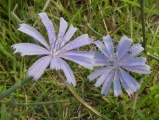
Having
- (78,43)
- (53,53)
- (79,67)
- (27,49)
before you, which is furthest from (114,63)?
(79,67)

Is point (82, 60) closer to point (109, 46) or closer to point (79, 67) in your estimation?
point (109, 46)

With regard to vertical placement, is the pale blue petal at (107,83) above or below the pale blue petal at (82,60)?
above

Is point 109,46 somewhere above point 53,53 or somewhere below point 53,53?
above

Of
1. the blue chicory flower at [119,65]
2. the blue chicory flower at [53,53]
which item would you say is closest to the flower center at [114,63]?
the blue chicory flower at [119,65]

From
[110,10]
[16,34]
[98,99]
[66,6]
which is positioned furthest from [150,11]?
[16,34]

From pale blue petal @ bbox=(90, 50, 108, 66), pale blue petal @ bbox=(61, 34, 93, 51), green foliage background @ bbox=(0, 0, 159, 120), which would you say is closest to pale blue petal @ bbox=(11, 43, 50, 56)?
pale blue petal @ bbox=(61, 34, 93, 51)

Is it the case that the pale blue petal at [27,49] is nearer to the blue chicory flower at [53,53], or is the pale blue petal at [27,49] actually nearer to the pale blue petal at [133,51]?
the blue chicory flower at [53,53]

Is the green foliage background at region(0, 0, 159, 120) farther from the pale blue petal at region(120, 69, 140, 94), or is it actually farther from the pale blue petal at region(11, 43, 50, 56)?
the pale blue petal at region(11, 43, 50, 56)
